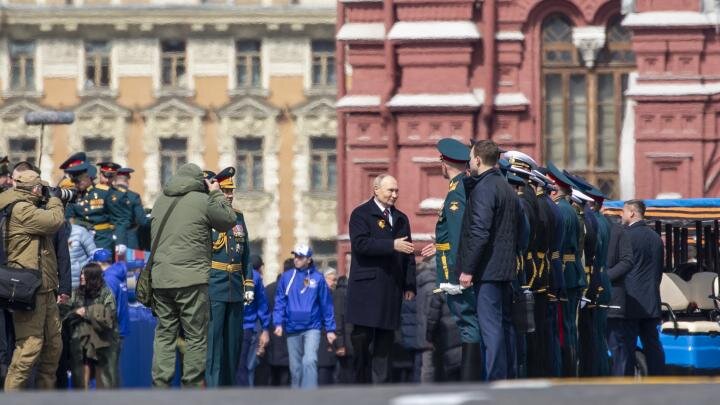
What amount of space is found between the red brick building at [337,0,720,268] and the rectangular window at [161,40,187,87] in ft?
112

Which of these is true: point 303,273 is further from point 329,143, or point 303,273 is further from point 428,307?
point 329,143

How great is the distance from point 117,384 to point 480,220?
623cm

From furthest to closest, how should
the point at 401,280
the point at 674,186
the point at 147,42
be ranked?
the point at 147,42, the point at 674,186, the point at 401,280

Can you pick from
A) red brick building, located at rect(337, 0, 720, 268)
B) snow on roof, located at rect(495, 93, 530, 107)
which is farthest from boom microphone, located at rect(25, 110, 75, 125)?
snow on roof, located at rect(495, 93, 530, 107)

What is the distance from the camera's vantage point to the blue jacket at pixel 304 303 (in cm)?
2212

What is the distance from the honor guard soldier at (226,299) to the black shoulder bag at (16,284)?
190 centimetres

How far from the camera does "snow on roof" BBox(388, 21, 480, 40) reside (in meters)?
32.1

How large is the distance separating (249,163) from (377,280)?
50603mm

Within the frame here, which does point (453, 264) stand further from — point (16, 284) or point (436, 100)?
point (436, 100)

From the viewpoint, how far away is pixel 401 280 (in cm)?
1786

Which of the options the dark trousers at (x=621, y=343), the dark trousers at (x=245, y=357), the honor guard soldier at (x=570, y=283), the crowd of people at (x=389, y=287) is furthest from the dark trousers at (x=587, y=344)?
the dark trousers at (x=245, y=357)

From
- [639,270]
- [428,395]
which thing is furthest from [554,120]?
[428,395]

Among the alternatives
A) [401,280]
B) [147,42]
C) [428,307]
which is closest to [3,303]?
[401,280]

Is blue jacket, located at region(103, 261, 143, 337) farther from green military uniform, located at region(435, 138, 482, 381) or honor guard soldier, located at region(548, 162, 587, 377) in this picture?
green military uniform, located at region(435, 138, 482, 381)
